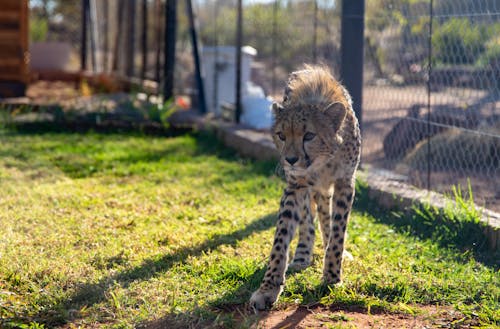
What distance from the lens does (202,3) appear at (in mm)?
12086

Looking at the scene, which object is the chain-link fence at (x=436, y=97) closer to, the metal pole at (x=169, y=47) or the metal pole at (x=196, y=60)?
the metal pole at (x=196, y=60)

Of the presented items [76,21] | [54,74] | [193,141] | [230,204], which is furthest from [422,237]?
[76,21]

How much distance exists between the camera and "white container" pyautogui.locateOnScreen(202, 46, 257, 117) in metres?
10.7

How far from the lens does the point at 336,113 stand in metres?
4.27

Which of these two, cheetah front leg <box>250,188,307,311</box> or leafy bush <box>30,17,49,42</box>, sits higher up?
leafy bush <box>30,17,49,42</box>

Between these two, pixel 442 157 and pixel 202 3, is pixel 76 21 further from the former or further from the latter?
pixel 442 157

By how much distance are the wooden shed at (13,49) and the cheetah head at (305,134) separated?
350 inches

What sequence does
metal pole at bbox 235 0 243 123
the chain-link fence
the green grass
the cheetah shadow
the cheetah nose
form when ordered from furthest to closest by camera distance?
metal pole at bbox 235 0 243 123 < the chain-link fence < the cheetah nose < the green grass < the cheetah shadow

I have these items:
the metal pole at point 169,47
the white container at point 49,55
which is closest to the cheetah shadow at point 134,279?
the metal pole at point 169,47

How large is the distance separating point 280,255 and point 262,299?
30 centimetres

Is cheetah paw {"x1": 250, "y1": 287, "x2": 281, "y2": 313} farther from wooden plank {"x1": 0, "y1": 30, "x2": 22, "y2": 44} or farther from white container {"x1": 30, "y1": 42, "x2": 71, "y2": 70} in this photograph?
white container {"x1": 30, "y1": 42, "x2": 71, "y2": 70}

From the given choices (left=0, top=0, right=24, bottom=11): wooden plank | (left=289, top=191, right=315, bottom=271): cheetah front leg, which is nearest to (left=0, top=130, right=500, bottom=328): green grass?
(left=289, top=191, right=315, bottom=271): cheetah front leg

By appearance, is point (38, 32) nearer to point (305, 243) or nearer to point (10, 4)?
point (10, 4)

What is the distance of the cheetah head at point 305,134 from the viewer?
4.10 metres
